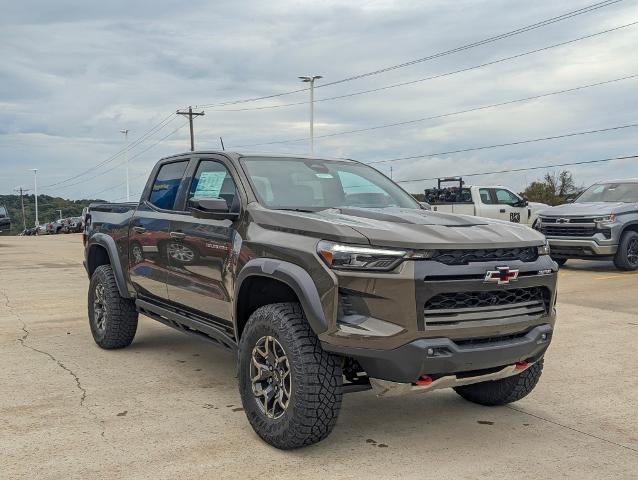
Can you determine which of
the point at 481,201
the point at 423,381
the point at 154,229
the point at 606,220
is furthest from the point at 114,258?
the point at 481,201

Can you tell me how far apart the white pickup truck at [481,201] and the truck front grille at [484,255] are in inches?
597

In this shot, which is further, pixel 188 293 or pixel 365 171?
pixel 365 171

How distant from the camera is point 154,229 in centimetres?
534

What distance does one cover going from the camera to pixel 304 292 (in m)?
3.51

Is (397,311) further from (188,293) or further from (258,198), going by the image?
(188,293)

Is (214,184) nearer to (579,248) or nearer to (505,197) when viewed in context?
(579,248)

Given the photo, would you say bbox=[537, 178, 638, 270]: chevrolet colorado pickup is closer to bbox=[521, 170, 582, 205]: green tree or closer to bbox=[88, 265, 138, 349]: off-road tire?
bbox=[88, 265, 138, 349]: off-road tire

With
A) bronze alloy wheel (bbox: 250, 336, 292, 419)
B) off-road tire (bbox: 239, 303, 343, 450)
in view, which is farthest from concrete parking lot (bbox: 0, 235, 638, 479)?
bronze alloy wheel (bbox: 250, 336, 292, 419)

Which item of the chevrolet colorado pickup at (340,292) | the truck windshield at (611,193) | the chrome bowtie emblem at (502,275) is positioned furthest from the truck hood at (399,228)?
the truck windshield at (611,193)

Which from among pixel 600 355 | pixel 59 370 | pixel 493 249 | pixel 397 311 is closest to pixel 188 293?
pixel 59 370

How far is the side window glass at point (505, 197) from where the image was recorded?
64.3ft

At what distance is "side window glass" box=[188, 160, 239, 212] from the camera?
4.54m

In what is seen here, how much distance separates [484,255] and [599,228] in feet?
32.1

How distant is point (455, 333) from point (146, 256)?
305cm
